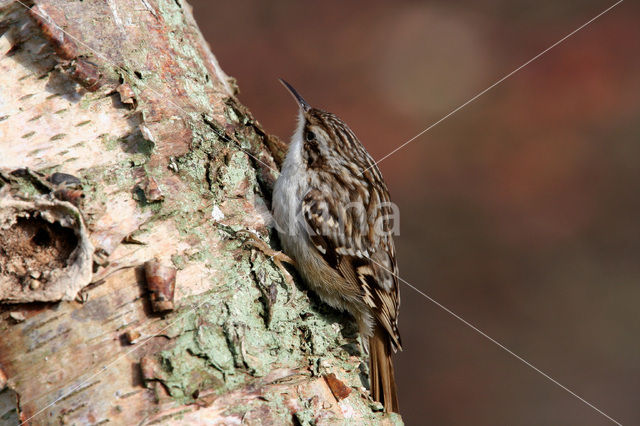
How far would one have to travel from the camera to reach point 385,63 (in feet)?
13.4

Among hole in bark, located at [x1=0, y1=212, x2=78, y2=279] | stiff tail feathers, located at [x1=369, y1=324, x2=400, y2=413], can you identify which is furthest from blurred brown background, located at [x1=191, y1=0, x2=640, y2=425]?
hole in bark, located at [x1=0, y1=212, x2=78, y2=279]

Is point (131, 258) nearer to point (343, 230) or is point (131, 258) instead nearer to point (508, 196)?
point (343, 230)

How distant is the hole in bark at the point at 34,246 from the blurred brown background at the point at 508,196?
222 cm

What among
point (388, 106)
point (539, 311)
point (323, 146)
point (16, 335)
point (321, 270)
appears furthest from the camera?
point (388, 106)

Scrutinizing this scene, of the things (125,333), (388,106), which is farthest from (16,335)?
(388,106)

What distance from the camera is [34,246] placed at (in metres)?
1.38

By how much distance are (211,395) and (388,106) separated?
9.17 ft

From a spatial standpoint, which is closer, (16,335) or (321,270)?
(16,335)

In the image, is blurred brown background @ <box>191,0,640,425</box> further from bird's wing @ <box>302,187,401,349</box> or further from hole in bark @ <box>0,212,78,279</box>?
hole in bark @ <box>0,212,78,279</box>

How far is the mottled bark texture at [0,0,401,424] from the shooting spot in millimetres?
1305

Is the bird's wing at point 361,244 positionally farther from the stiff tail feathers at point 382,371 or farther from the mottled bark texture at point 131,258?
the mottled bark texture at point 131,258

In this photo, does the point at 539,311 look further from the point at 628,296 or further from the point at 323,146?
the point at 323,146

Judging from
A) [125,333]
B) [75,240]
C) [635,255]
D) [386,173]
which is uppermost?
[386,173]

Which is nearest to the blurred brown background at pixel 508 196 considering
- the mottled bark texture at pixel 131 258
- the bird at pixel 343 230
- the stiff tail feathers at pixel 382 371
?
the bird at pixel 343 230
